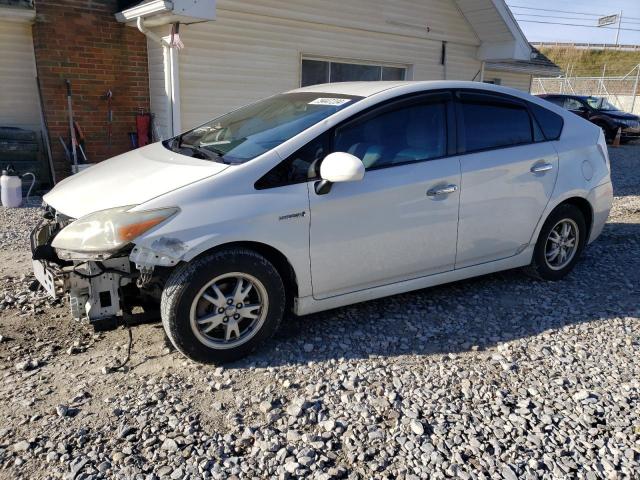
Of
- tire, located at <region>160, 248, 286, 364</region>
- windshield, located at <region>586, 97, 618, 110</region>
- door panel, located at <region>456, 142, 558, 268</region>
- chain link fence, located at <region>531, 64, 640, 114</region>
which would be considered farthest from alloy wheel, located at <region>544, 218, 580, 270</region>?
chain link fence, located at <region>531, 64, 640, 114</region>

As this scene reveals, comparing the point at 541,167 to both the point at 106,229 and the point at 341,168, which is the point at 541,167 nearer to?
the point at 341,168

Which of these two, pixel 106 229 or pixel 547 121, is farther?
pixel 547 121

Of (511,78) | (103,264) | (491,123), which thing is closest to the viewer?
(103,264)

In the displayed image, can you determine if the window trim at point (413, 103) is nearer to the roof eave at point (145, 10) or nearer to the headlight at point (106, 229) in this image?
the headlight at point (106, 229)

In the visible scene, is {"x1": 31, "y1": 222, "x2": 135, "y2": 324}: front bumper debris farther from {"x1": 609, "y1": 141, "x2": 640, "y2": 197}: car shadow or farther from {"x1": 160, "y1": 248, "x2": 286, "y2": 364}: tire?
{"x1": 609, "y1": 141, "x2": 640, "y2": 197}: car shadow

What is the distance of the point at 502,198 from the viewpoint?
4.29 meters

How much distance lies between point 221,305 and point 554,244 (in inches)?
123

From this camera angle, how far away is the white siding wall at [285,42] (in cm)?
838

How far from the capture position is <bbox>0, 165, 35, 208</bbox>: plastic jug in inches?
281

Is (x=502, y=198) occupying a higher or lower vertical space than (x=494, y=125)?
lower

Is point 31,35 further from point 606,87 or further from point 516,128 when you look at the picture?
point 606,87

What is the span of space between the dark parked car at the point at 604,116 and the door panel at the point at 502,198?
17.9m

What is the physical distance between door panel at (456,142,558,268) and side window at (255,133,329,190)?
117 centimetres

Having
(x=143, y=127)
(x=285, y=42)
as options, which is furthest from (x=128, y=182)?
(x=285, y=42)
